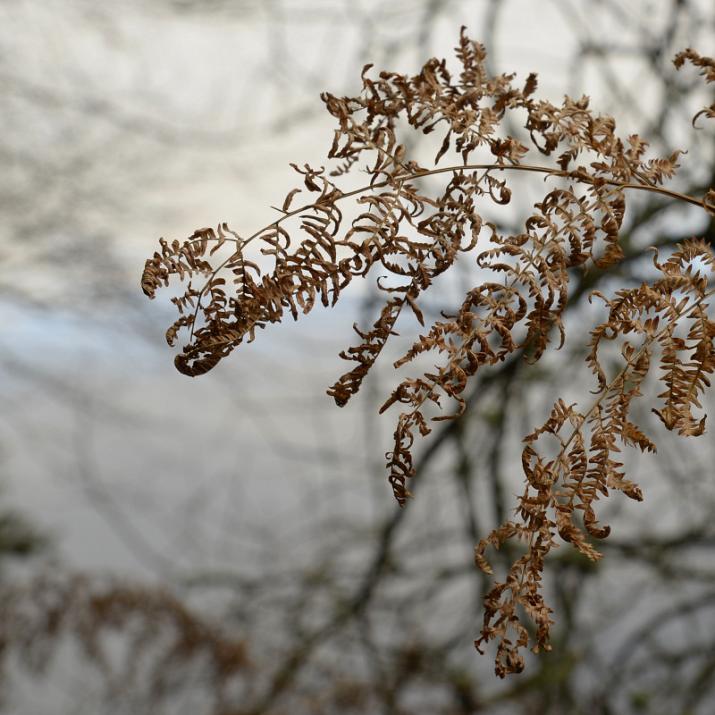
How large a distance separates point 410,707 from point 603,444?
2334 millimetres

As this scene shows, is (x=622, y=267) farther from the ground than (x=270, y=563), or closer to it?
closer to it

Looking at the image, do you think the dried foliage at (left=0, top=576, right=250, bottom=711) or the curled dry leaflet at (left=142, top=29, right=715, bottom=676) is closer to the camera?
the curled dry leaflet at (left=142, top=29, right=715, bottom=676)

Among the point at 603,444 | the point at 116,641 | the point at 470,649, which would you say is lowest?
the point at 603,444

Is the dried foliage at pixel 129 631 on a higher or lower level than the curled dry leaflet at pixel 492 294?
higher

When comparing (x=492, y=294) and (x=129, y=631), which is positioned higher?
(x=129, y=631)

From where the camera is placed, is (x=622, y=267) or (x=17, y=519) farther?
(x=17, y=519)

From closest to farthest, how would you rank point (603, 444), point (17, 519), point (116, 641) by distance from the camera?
point (603, 444) → point (17, 519) → point (116, 641)

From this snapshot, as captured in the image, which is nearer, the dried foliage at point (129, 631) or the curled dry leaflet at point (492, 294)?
the curled dry leaflet at point (492, 294)

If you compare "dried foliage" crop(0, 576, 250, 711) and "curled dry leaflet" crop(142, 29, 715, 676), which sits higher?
"dried foliage" crop(0, 576, 250, 711)

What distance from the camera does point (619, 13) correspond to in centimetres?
266

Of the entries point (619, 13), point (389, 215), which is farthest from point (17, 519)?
point (389, 215)

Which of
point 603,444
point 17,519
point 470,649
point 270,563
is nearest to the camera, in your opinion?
point 603,444

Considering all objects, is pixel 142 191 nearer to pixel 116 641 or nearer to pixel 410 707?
pixel 116 641

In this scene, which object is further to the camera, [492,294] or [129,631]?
[129,631]
